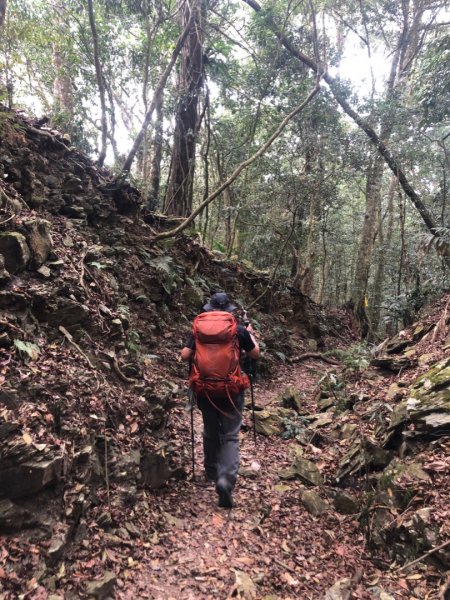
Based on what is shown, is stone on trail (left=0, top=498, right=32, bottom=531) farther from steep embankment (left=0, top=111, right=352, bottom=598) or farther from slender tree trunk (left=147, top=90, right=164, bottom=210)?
slender tree trunk (left=147, top=90, right=164, bottom=210)

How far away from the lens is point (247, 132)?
1354cm

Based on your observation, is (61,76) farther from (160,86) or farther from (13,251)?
(13,251)

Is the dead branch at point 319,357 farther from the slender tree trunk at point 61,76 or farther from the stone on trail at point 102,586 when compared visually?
the stone on trail at point 102,586

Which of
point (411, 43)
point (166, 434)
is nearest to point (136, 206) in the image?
point (166, 434)

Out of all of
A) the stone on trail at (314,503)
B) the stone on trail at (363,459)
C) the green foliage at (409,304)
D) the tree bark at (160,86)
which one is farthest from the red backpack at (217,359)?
the green foliage at (409,304)

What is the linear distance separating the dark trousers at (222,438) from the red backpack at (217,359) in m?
0.18

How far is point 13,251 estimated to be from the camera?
15.5 feet

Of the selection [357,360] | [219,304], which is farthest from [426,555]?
[357,360]

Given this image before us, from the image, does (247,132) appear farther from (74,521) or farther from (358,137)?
(74,521)

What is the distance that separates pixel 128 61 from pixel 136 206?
4957mm

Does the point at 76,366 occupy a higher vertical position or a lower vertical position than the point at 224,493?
higher

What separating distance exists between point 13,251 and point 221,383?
3015 millimetres

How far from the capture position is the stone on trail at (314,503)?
4539mm

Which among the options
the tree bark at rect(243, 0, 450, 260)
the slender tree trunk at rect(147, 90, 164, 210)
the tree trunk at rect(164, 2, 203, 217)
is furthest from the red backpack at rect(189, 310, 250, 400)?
the tree bark at rect(243, 0, 450, 260)
